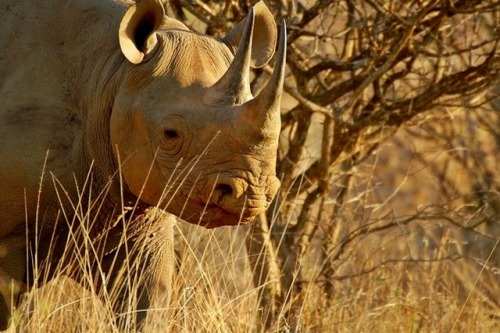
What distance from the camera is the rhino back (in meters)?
6.51

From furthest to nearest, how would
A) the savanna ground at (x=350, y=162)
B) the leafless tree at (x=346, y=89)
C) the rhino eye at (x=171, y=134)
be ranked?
the leafless tree at (x=346, y=89) < the savanna ground at (x=350, y=162) < the rhino eye at (x=171, y=134)

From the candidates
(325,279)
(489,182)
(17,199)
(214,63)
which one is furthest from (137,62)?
(489,182)

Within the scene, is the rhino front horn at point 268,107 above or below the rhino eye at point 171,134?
above

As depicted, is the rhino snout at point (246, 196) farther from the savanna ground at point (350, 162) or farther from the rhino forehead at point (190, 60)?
the savanna ground at point (350, 162)

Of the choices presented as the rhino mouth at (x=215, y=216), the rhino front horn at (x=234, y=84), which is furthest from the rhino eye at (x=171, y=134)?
the rhino mouth at (x=215, y=216)

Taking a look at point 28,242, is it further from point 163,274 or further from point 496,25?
point 496,25

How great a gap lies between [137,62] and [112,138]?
1.16 feet

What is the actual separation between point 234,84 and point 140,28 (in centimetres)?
60

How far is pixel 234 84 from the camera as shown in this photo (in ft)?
20.2

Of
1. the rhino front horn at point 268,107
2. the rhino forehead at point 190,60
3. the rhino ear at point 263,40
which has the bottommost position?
the rhino front horn at point 268,107

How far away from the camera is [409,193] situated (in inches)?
571

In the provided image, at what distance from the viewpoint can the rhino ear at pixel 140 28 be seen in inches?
252

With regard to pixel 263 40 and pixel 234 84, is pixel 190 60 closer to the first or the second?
pixel 234 84

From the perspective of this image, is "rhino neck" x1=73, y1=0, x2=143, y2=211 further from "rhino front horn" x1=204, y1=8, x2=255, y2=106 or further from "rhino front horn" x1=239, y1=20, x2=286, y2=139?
"rhino front horn" x1=239, y1=20, x2=286, y2=139
